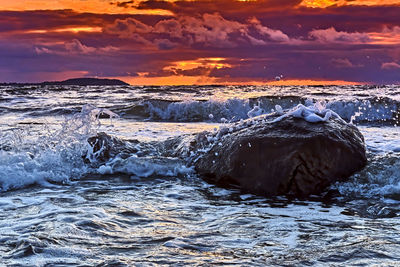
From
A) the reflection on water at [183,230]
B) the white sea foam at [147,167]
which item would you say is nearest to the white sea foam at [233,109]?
the white sea foam at [147,167]

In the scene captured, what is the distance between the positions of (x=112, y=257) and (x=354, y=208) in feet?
7.49

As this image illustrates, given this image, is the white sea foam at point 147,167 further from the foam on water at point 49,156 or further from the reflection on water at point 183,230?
the reflection on water at point 183,230

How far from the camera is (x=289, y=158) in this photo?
15.9 feet

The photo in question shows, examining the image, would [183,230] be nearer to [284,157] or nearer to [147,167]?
[284,157]

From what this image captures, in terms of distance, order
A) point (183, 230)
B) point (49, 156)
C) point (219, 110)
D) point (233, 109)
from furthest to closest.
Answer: point (233, 109) → point (219, 110) → point (49, 156) → point (183, 230)

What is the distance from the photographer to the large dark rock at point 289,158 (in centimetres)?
479

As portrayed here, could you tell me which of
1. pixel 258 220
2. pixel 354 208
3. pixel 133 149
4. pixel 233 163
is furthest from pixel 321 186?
pixel 133 149

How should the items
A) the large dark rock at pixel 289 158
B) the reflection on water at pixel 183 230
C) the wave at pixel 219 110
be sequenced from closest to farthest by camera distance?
the reflection on water at pixel 183 230, the large dark rock at pixel 289 158, the wave at pixel 219 110

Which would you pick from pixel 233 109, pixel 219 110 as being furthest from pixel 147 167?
pixel 233 109

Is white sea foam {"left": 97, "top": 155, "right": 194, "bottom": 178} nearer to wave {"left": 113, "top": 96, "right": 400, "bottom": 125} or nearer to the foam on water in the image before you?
the foam on water

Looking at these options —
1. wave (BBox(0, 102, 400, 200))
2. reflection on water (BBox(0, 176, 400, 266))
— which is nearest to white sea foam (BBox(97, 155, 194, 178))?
wave (BBox(0, 102, 400, 200))

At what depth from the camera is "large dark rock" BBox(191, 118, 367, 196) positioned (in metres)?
4.79

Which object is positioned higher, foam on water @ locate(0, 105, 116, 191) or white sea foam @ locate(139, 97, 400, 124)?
foam on water @ locate(0, 105, 116, 191)

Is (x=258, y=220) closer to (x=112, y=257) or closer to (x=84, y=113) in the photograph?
(x=112, y=257)
